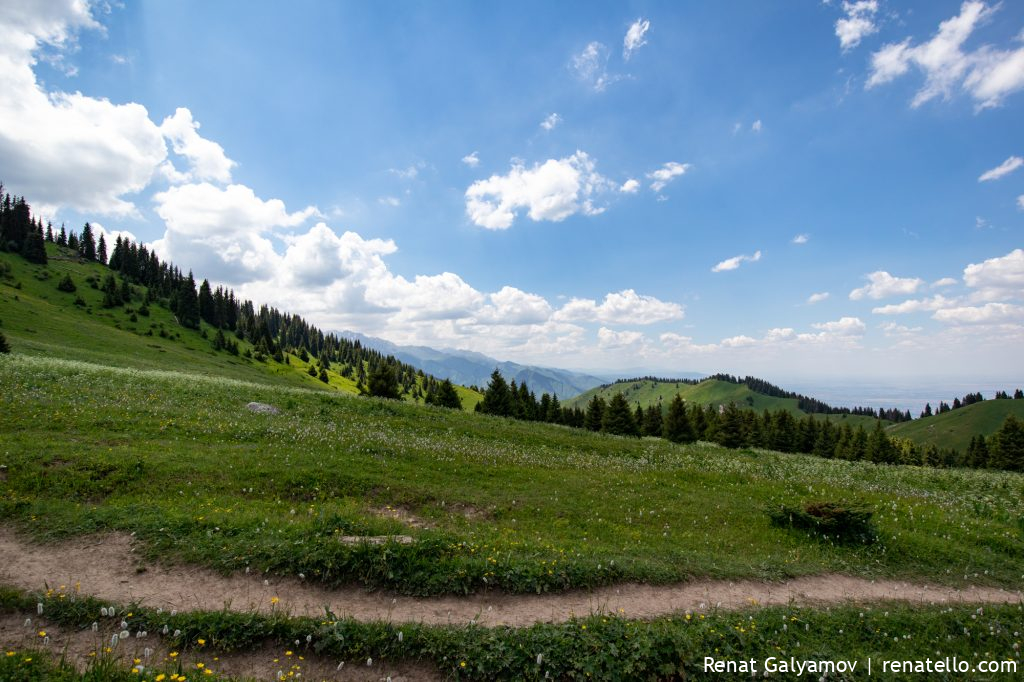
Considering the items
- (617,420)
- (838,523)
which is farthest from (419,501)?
(617,420)

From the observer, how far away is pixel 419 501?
14.7m

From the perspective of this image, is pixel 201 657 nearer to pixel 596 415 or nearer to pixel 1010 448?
pixel 596 415

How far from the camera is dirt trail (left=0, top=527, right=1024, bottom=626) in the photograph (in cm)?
810

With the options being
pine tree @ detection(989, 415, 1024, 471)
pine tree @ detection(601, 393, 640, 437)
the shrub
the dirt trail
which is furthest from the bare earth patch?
pine tree @ detection(989, 415, 1024, 471)

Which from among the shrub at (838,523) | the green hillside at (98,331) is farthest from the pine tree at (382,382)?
the shrub at (838,523)

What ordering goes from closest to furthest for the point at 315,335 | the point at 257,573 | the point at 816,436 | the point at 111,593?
the point at 111,593, the point at 257,573, the point at 816,436, the point at 315,335

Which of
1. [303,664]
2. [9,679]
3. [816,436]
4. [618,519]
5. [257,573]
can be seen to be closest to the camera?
[9,679]

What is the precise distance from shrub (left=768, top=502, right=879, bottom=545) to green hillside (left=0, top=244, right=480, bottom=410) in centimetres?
6101

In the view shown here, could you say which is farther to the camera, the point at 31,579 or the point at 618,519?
the point at 618,519

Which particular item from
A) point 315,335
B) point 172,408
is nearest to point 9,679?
point 172,408

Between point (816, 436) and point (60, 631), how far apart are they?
107m

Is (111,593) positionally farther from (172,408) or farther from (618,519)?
(172,408)

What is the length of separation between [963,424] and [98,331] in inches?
11456

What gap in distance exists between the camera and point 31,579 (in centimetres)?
816
